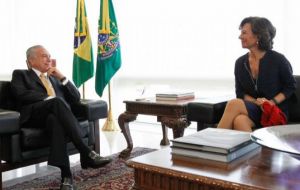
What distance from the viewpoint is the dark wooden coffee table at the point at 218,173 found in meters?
1.12

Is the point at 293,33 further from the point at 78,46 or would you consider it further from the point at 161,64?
the point at 78,46

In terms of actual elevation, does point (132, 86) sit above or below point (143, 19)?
below

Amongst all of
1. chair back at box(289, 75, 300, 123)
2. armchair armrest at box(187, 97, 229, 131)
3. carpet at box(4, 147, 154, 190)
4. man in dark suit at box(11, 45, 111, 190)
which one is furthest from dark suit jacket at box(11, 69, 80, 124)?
chair back at box(289, 75, 300, 123)

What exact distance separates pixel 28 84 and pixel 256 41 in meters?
1.76

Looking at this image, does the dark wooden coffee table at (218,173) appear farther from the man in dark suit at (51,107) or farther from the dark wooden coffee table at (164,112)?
the dark wooden coffee table at (164,112)

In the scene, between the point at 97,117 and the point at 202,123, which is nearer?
the point at 202,123

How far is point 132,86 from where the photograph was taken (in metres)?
5.33

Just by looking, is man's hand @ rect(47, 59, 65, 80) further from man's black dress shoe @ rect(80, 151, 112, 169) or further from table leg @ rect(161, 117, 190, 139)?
table leg @ rect(161, 117, 190, 139)

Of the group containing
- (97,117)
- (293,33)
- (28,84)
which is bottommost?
(97,117)

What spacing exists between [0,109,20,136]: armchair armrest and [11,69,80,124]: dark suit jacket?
219 mm

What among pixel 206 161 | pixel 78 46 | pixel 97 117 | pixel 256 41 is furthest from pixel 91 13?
pixel 206 161

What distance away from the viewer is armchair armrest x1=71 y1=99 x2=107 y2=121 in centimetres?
285

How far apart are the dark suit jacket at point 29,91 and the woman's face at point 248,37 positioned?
1396 mm

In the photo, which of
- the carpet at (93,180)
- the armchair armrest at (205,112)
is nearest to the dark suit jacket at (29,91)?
the carpet at (93,180)
